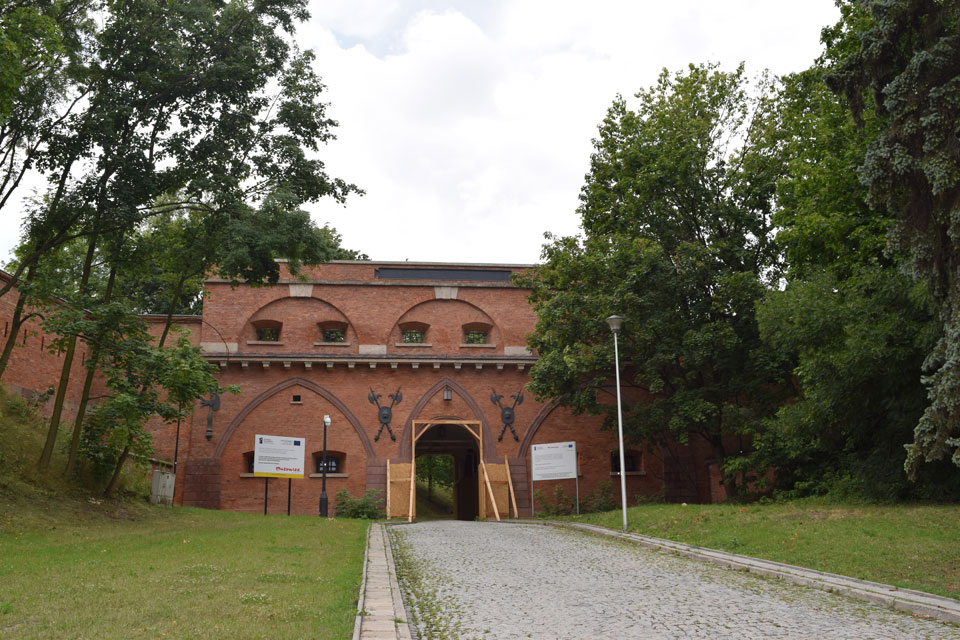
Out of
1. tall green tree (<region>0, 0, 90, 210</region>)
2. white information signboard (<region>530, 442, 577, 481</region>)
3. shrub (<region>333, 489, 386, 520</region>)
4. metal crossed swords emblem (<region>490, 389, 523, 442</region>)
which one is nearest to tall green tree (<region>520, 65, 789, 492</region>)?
white information signboard (<region>530, 442, 577, 481</region>)

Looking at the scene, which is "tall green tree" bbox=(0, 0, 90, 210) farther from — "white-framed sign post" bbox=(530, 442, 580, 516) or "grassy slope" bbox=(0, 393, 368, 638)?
"white-framed sign post" bbox=(530, 442, 580, 516)

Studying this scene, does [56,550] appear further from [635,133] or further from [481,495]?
[635,133]

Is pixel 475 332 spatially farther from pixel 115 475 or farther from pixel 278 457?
pixel 115 475

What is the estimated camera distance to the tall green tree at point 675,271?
19344mm

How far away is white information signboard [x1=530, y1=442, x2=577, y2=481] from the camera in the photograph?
21266 millimetres

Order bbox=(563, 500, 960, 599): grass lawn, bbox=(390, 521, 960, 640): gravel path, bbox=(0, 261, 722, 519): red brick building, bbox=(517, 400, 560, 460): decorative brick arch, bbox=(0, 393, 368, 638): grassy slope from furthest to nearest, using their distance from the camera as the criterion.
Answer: bbox=(517, 400, 560, 460): decorative brick arch
bbox=(0, 261, 722, 519): red brick building
bbox=(563, 500, 960, 599): grass lawn
bbox=(390, 521, 960, 640): gravel path
bbox=(0, 393, 368, 638): grassy slope

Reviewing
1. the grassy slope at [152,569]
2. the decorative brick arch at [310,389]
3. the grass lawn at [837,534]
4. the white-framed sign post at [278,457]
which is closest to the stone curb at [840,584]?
the grass lawn at [837,534]

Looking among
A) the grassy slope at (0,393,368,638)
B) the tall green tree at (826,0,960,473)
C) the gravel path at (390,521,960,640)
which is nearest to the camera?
the grassy slope at (0,393,368,638)

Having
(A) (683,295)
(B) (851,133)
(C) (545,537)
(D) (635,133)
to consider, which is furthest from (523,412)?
(B) (851,133)

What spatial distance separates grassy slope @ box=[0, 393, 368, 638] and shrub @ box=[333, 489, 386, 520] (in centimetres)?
456

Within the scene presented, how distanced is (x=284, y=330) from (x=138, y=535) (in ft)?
41.9

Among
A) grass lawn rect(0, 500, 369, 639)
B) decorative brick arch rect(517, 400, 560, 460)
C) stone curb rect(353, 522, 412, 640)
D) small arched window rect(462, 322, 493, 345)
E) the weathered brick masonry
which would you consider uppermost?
small arched window rect(462, 322, 493, 345)

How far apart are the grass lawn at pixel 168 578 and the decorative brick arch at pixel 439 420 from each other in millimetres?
9808

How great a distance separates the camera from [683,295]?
67.2 ft
